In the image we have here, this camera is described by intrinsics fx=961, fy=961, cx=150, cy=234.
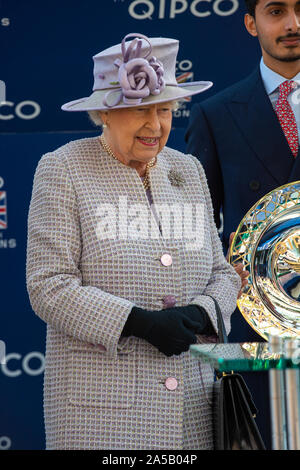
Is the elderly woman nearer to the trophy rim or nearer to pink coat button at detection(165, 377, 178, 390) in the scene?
pink coat button at detection(165, 377, 178, 390)

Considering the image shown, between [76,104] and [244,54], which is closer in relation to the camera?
[76,104]

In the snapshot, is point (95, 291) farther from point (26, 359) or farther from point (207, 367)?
point (26, 359)

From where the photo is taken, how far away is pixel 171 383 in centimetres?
253

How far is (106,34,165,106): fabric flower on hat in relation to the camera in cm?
257

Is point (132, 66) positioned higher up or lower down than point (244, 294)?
higher up

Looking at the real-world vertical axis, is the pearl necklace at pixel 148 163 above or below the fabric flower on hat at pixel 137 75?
below

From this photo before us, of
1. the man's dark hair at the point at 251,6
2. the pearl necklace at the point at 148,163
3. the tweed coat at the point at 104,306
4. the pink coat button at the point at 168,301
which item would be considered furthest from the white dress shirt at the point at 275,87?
the pink coat button at the point at 168,301

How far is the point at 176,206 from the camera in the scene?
2.72 metres

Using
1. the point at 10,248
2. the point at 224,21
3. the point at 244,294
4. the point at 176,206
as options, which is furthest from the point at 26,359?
the point at 224,21

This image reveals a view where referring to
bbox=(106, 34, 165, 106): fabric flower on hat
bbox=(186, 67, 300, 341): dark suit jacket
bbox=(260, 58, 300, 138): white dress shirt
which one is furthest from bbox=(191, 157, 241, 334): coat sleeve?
bbox=(260, 58, 300, 138): white dress shirt

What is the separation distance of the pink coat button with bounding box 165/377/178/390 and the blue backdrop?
127cm

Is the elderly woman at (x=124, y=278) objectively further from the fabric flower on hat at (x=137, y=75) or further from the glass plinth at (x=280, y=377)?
the glass plinth at (x=280, y=377)

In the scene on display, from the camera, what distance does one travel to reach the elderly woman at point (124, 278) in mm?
2459

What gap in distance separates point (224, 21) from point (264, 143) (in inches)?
22.1
